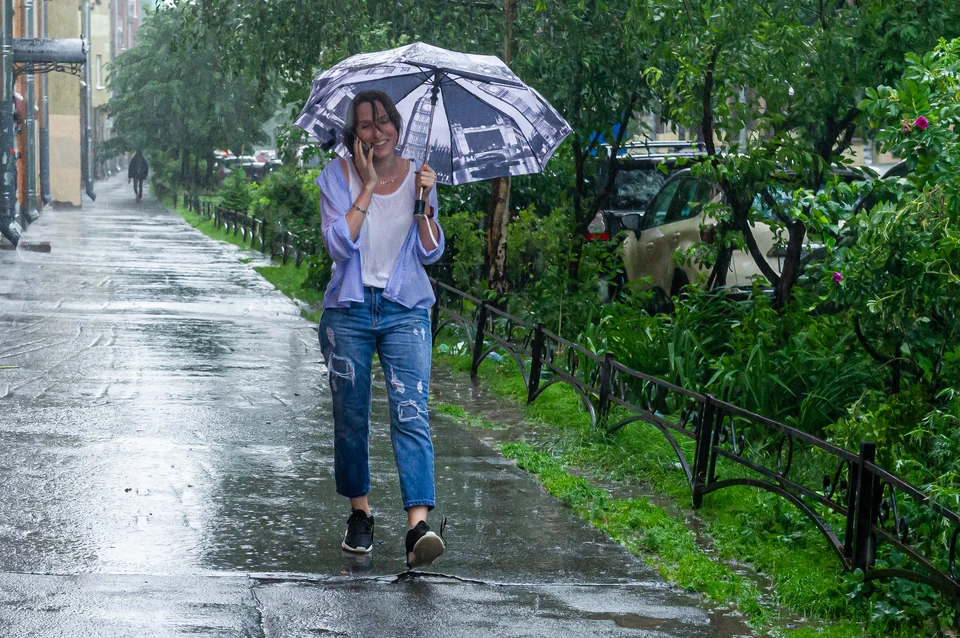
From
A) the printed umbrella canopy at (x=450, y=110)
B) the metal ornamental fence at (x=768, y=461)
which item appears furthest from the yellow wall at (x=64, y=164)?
the printed umbrella canopy at (x=450, y=110)

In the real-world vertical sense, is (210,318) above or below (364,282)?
below

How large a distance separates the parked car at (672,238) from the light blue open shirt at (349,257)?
5727 mm

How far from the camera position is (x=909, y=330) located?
618cm

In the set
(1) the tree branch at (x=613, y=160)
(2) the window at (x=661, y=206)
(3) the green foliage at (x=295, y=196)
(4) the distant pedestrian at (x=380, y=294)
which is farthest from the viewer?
(3) the green foliage at (x=295, y=196)

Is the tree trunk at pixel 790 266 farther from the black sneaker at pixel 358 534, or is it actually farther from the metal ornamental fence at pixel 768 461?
the black sneaker at pixel 358 534

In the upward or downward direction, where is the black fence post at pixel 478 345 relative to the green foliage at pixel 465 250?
downward

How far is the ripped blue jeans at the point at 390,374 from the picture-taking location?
5480 millimetres

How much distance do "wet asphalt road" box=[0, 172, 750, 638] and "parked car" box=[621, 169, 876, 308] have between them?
2.67m

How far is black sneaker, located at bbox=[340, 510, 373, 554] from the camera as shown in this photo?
5.58 meters

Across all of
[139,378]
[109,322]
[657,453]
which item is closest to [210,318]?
[109,322]

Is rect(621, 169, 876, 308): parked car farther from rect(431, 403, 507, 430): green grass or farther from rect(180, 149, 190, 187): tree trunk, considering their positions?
rect(180, 149, 190, 187): tree trunk

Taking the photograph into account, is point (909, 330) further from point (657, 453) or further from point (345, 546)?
point (345, 546)

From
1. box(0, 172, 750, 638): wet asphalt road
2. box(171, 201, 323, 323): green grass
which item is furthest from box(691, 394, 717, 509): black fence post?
box(171, 201, 323, 323): green grass

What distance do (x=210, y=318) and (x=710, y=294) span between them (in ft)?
21.5
